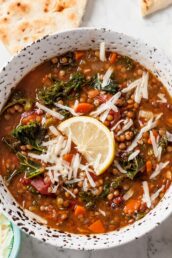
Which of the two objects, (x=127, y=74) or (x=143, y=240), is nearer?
(x=127, y=74)

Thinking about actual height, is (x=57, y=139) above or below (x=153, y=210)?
above

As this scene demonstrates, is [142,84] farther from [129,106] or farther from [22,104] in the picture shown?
[22,104]

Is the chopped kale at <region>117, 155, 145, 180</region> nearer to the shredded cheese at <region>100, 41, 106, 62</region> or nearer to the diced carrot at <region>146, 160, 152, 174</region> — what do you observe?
the diced carrot at <region>146, 160, 152, 174</region>

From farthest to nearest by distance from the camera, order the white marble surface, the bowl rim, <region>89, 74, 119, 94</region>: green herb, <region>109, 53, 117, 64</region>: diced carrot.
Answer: the white marble surface < the bowl rim < <region>109, 53, 117, 64</region>: diced carrot < <region>89, 74, 119, 94</region>: green herb

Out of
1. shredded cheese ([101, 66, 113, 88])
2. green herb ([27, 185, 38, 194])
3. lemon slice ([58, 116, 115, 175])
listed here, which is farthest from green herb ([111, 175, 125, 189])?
shredded cheese ([101, 66, 113, 88])

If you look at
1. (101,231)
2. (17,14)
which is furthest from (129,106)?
(17,14)

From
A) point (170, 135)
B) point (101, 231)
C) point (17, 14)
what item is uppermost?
point (17, 14)

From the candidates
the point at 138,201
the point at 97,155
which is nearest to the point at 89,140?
the point at 97,155
